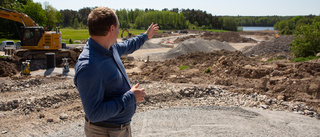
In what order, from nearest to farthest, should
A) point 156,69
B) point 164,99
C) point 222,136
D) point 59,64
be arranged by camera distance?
point 222,136
point 164,99
point 156,69
point 59,64

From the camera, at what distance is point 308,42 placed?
57.9 ft

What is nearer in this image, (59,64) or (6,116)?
(6,116)

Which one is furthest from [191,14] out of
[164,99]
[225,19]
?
[164,99]

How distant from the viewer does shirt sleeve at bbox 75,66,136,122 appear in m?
2.00

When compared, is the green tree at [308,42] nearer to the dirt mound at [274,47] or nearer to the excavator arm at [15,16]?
the dirt mound at [274,47]

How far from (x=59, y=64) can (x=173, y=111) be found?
40.6 feet

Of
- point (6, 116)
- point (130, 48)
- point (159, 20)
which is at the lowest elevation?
point (6, 116)

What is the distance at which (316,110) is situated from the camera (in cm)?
781

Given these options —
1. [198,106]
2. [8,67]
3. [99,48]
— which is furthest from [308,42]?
[99,48]

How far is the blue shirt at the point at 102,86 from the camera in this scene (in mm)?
2018

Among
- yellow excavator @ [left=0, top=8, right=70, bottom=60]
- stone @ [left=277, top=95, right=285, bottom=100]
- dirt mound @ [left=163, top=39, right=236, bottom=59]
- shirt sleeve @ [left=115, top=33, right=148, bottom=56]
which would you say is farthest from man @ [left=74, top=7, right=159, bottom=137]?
dirt mound @ [left=163, top=39, right=236, bottom=59]

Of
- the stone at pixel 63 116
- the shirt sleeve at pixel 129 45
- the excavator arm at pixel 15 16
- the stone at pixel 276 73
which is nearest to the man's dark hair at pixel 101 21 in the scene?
the shirt sleeve at pixel 129 45

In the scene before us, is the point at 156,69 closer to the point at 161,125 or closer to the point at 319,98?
the point at 319,98

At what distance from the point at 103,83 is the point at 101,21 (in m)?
0.50
